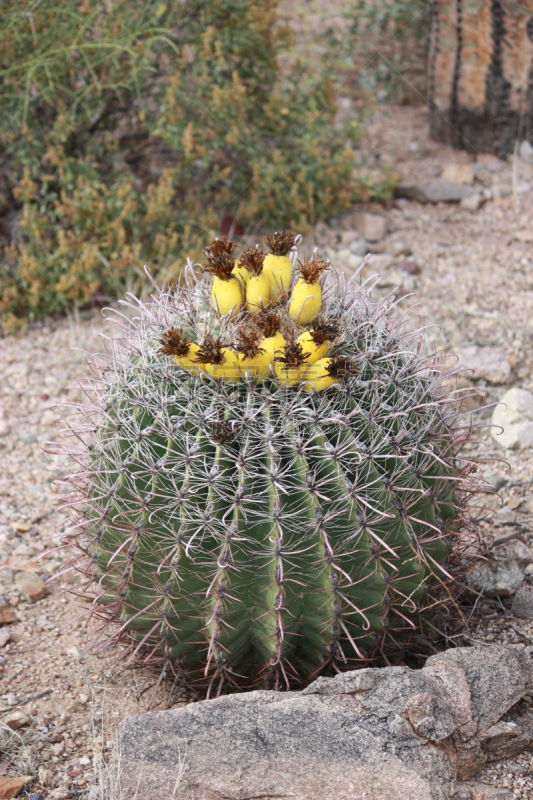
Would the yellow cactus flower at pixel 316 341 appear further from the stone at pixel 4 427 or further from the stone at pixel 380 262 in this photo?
the stone at pixel 380 262

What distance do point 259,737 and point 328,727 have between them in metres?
0.20

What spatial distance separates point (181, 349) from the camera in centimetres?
239

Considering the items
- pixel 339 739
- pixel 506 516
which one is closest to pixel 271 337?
pixel 339 739

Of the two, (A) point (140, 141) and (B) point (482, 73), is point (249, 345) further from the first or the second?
(B) point (482, 73)

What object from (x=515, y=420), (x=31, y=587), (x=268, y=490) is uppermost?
(x=268, y=490)

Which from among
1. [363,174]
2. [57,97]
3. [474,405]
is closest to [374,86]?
[363,174]

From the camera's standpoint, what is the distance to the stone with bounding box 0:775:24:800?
2.35 m

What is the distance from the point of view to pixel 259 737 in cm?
216

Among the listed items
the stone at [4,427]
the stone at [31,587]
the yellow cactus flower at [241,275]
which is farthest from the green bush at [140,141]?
the yellow cactus flower at [241,275]

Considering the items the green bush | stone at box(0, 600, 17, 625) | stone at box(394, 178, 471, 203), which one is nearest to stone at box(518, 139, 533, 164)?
stone at box(394, 178, 471, 203)

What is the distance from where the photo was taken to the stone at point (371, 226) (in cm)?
588

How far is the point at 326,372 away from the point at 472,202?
4.34 meters

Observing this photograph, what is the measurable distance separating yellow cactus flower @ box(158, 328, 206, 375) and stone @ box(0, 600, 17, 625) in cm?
151

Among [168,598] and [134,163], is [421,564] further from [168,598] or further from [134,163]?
[134,163]
